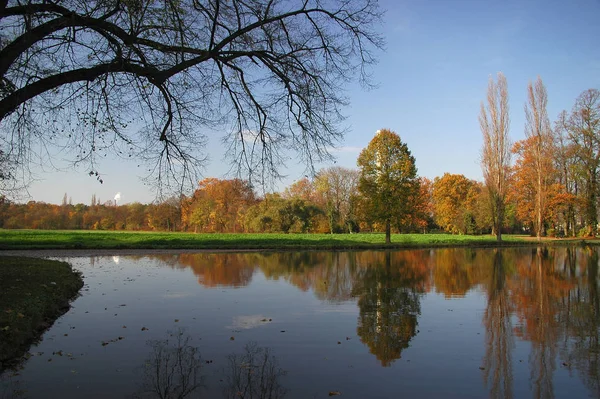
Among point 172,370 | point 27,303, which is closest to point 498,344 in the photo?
point 172,370

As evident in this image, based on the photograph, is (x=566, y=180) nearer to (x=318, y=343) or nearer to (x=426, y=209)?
(x=426, y=209)

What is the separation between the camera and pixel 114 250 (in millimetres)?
29391

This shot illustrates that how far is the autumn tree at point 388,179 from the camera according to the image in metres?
36.0

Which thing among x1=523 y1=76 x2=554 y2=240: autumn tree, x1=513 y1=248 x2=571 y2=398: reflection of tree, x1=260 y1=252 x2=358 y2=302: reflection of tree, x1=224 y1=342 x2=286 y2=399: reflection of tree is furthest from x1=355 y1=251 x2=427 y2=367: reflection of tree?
x1=523 y1=76 x2=554 y2=240: autumn tree

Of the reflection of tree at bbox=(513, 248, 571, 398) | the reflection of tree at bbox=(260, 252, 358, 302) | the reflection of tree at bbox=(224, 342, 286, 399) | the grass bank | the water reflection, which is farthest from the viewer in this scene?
the reflection of tree at bbox=(260, 252, 358, 302)

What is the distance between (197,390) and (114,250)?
26.9 meters

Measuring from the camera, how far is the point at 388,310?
963cm

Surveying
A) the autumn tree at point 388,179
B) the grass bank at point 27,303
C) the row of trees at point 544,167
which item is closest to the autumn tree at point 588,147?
the row of trees at point 544,167

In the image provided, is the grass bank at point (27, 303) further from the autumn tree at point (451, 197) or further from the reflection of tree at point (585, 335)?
the autumn tree at point (451, 197)

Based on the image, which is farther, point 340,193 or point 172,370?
point 340,193

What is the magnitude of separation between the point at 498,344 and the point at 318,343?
2.89 meters

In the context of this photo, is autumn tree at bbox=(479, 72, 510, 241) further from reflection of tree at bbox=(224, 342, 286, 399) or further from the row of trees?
reflection of tree at bbox=(224, 342, 286, 399)

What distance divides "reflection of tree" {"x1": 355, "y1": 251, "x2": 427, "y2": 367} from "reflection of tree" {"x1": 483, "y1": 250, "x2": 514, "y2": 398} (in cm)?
125

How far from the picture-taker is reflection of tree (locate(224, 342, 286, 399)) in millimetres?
4938
